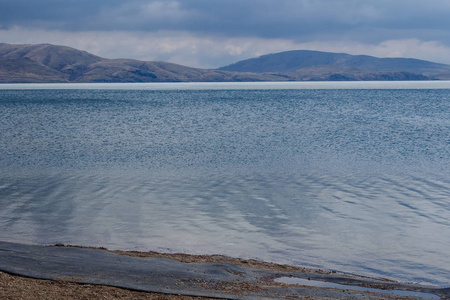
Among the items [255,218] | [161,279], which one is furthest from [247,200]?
[161,279]

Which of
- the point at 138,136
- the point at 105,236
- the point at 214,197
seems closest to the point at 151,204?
the point at 214,197

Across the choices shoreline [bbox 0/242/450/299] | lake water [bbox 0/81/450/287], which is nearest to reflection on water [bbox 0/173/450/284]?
lake water [bbox 0/81/450/287]

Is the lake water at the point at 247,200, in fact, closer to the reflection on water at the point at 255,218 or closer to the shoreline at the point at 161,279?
the reflection on water at the point at 255,218

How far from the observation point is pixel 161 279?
8.04 metres

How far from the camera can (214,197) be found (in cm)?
1672

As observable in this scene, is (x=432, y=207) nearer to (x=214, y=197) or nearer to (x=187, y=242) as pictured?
(x=214, y=197)

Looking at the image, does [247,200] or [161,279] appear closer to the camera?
[161,279]

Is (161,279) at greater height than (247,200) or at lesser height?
greater

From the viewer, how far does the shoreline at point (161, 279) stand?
24.2 feet

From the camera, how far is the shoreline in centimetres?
737

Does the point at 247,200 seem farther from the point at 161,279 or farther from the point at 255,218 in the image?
the point at 161,279

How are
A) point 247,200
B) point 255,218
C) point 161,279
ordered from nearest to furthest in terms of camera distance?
1. point 161,279
2. point 255,218
3. point 247,200

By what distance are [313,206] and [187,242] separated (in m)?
5.16

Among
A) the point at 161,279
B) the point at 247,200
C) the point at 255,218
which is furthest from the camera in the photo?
the point at 247,200
